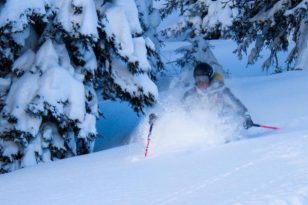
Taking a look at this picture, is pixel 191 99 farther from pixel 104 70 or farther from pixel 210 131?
pixel 104 70

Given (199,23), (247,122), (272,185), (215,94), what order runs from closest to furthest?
1. (272,185)
2. (247,122)
3. (215,94)
4. (199,23)

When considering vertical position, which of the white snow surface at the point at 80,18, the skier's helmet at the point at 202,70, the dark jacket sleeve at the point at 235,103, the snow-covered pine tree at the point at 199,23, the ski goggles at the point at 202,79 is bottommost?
the snow-covered pine tree at the point at 199,23

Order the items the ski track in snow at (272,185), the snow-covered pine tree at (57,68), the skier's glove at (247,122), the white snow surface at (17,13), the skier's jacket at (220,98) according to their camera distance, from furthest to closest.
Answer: the snow-covered pine tree at (57,68) → the white snow surface at (17,13) → the skier's jacket at (220,98) → the skier's glove at (247,122) → the ski track in snow at (272,185)

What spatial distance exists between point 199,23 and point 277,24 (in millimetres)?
6551

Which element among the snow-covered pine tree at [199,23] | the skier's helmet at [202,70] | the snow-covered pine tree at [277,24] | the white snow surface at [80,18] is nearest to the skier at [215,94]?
the skier's helmet at [202,70]

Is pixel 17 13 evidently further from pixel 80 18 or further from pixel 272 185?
pixel 272 185

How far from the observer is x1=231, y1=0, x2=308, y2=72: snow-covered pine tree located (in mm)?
12781

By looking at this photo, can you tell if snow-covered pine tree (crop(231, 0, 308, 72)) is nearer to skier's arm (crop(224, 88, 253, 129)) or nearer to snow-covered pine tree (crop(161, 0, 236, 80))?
snow-covered pine tree (crop(161, 0, 236, 80))

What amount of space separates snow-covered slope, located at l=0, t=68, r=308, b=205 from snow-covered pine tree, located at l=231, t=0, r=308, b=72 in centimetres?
442

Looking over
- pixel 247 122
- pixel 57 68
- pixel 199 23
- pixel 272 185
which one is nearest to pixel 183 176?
pixel 272 185

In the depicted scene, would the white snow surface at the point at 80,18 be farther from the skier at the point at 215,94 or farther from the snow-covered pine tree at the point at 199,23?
the snow-covered pine tree at the point at 199,23

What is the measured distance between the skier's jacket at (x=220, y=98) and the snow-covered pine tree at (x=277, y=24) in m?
4.78

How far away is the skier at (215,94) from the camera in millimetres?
8125

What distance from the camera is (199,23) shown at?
20.8 meters
